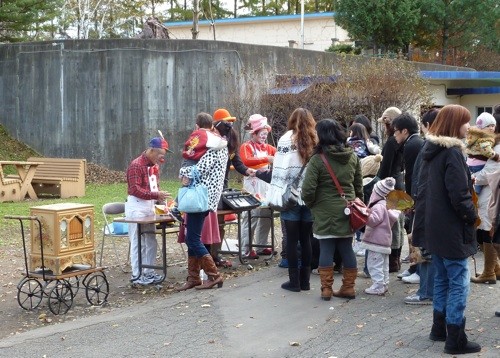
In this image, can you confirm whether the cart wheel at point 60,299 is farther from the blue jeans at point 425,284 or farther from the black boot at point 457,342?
the black boot at point 457,342

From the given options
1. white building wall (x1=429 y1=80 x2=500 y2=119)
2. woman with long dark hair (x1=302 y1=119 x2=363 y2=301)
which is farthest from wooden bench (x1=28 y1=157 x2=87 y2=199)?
white building wall (x1=429 y1=80 x2=500 y2=119)

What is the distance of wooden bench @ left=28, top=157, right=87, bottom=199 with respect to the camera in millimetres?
20438

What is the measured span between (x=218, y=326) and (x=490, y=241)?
10.6ft

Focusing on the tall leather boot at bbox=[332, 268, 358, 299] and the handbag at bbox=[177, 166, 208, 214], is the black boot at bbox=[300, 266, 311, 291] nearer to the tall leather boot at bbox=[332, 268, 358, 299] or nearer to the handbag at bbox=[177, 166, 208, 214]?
the tall leather boot at bbox=[332, 268, 358, 299]

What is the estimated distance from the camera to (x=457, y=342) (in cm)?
665

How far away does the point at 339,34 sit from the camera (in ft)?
152

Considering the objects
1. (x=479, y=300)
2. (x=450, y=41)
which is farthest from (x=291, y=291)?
(x=450, y=41)

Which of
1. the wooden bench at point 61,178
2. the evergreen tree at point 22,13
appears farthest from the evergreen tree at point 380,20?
the wooden bench at point 61,178

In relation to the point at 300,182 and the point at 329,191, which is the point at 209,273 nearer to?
the point at 300,182

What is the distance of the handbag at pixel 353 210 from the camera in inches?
326

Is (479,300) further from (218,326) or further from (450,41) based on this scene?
(450,41)

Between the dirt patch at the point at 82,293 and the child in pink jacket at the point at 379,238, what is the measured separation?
6.46 feet

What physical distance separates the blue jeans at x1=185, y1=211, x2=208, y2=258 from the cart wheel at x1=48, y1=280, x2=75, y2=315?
139cm

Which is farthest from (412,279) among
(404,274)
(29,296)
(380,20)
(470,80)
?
(380,20)
